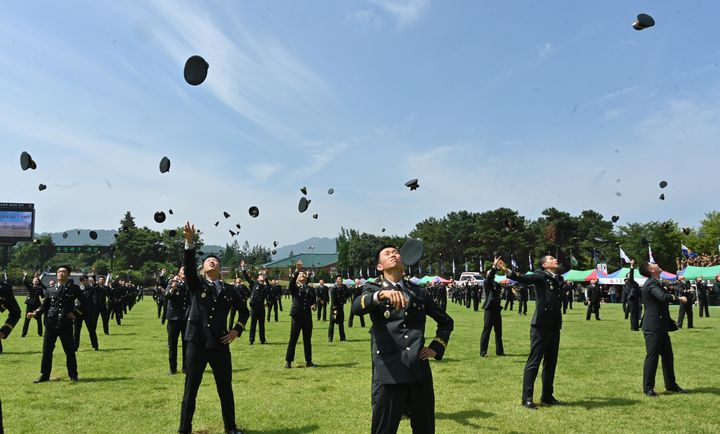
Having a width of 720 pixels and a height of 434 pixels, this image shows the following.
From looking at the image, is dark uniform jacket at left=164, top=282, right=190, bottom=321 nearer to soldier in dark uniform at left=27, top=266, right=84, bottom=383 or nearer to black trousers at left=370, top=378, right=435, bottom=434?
soldier in dark uniform at left=27, top=266, right=84, bottom=383

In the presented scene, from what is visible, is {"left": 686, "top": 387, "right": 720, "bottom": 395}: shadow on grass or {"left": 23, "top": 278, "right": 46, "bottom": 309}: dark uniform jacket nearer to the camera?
{"left": 686, "top": 387, "right": 720, "bottom": 395}: shadow on grass

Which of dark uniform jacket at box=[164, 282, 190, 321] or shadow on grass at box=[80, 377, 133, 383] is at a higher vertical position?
dark uniform jacket at box=[164, 282, 190, 321]

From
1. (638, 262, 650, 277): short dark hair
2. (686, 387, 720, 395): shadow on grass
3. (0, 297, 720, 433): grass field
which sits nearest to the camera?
(0, 297, 720, 433): grass field

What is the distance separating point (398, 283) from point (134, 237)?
12477cm

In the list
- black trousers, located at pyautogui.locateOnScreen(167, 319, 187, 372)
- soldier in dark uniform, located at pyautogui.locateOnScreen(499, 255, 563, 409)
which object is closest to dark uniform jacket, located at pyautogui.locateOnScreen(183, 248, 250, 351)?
soldier in dark uniform, located at pyautogui.locateOnScreen(499, 255, 563, 409)

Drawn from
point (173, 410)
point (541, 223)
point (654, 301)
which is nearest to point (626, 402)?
point (654, 301)

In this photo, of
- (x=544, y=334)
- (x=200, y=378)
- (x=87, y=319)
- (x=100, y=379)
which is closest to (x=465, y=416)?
(x=544, y=334)

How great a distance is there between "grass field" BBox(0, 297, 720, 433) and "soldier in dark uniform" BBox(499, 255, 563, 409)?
346 millimetres

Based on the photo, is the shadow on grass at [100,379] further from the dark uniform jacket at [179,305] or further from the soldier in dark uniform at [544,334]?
the soldier in dark uniform at [544,334]

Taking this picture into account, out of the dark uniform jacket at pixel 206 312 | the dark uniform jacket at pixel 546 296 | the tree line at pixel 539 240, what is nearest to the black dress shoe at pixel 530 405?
the dark uniform jacket at pixel 546 296

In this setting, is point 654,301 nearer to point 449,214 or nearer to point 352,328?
point 352,328

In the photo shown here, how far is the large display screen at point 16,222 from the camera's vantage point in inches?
3319

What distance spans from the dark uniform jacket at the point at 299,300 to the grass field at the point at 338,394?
1.43 meters

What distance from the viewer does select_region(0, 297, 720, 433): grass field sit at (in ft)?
26.9
